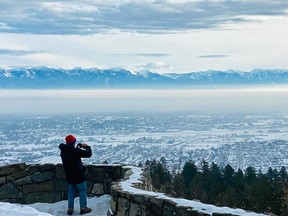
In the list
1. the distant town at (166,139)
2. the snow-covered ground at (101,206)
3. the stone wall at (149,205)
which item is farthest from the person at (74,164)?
the distant town at (166,139)

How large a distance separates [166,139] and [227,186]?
54761mm

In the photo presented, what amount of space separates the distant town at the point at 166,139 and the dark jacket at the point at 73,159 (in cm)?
3122

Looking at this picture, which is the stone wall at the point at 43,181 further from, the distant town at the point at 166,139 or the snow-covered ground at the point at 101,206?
the distant town at the point at 166,139

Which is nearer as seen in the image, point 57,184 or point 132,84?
point 57,184

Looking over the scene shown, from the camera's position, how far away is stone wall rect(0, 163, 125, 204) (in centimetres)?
1153

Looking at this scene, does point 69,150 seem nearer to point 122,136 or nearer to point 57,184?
point 57,184

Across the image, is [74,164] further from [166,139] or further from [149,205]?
[166,139]

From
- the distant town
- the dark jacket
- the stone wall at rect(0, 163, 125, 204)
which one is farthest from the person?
the distant town

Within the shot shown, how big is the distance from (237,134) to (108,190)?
8503cm

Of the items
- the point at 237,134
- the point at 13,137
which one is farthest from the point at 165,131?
the point at 13,137

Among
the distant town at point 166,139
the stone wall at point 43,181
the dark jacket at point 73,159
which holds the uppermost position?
the dark jacket at point 73,159

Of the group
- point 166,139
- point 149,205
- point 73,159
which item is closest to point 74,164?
point 73,159

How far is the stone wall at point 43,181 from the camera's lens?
11531 millimetres

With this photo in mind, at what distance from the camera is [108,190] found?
11.4m
